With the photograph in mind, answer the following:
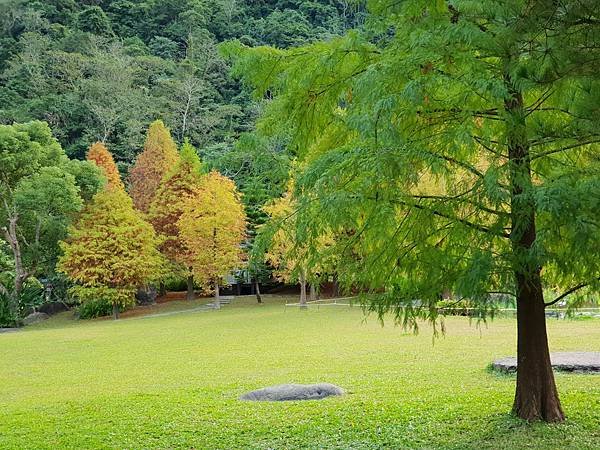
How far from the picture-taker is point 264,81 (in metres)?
6.26

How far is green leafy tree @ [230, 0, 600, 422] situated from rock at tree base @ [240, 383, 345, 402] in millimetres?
2728

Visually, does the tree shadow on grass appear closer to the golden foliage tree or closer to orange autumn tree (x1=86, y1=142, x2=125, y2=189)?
the golden foliage tree

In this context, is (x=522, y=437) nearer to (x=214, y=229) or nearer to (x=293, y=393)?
(x=293, y=393)

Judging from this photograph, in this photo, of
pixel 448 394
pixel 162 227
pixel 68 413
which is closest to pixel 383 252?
pixel 448 394

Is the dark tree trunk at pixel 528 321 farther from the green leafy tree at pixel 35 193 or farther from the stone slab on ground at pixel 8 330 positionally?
the green leafy tree at pixel 35 193

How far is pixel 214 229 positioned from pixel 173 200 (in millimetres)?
3983

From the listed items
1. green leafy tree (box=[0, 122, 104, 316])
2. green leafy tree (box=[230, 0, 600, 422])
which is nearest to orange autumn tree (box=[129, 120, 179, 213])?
green leafy tree (box=[0, 122, 104, 316])

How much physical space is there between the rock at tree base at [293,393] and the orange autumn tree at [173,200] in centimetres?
2341

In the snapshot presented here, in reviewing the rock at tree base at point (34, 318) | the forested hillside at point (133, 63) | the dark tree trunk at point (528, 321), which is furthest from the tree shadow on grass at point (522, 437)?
the forested hillside at point (133, 63)

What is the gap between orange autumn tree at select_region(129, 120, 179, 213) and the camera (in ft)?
111

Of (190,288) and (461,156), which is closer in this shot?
(461,156)

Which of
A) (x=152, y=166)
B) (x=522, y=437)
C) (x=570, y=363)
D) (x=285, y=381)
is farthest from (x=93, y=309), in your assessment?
(x=522, y=437)

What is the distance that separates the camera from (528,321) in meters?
5.91

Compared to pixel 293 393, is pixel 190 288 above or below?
above
